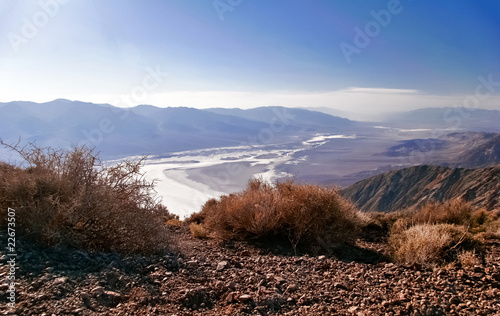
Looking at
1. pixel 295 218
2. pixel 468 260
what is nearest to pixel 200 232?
pixel 295 218

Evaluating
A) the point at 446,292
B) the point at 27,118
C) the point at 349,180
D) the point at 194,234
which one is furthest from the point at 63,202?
the point at 27,118

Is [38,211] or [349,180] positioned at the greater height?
[38,211]

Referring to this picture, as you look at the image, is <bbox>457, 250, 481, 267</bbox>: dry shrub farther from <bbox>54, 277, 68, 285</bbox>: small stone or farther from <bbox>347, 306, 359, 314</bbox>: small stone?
<bbox>54, 277, 68, 285</bbox>: small stone

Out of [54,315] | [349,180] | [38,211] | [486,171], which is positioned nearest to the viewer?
[54,315]

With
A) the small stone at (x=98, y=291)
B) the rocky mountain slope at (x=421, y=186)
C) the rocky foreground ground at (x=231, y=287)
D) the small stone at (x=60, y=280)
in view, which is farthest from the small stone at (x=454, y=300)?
the rocky mountain slope at (x=421, y=186)

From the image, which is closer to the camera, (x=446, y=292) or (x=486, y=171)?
(x=446, y=292)

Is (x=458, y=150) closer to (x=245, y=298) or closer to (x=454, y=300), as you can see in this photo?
(x=454, y=300)

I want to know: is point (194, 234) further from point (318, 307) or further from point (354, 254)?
point (318, 307)
